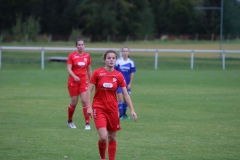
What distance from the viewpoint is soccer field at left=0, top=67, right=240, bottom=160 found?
32.1 feet

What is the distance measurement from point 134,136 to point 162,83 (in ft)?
49.0

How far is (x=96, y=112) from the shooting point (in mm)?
8516

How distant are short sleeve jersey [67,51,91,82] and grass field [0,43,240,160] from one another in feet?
4.47

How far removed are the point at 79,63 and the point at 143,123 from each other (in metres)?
2.40

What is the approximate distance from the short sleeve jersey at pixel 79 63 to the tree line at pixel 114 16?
198 ft

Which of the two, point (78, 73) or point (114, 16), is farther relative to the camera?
point (114, 16)

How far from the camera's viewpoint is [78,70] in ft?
42.6

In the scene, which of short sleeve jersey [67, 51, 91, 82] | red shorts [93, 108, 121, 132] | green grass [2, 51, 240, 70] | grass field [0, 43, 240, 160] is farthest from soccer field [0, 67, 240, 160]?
green grass [2, 51, 240, 70]

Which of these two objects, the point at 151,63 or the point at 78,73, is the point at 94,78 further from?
the point at 151,63

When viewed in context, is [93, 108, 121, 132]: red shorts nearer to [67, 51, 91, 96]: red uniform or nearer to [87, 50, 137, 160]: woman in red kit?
[87, 50, 137, 160]: woman in red kit

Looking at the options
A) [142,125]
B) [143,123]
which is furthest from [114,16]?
[142,125]

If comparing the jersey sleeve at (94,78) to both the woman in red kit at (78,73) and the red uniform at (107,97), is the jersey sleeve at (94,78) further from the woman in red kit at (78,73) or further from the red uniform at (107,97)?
the woman in red kit at (78,73)

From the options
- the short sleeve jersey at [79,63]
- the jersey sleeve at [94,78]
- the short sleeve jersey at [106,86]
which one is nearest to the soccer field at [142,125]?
the short sleeve jersey at [106,86]

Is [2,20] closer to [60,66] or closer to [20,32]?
[20,32]
